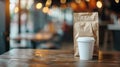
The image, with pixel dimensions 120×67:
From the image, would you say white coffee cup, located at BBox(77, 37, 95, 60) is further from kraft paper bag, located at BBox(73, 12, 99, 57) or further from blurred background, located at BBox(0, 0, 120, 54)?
blurred background, located at BBox(0, 0, 120, 54)

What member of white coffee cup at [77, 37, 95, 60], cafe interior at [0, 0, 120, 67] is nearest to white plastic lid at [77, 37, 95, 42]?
white coffee cup at [77, 37, 95, 60]

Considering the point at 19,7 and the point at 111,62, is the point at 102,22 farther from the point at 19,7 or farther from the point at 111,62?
the point at 111,62

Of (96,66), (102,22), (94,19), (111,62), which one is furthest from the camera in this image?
(102,22)

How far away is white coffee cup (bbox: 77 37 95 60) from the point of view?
60.5 inches

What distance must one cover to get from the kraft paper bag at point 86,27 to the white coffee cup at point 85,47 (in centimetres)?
8

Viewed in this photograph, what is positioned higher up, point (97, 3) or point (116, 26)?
point (97, 3)

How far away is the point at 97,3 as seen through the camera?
3982 mm

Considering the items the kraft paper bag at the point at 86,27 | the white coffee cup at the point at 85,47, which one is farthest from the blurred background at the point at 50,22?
the white coffee cup at the point at 85,47

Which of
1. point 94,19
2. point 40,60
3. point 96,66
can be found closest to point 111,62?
point 96,66

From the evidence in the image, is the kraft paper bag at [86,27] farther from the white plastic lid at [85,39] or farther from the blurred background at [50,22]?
the blurred background at [50,22]

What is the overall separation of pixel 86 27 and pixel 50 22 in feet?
7.60

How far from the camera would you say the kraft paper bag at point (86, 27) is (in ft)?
5.45

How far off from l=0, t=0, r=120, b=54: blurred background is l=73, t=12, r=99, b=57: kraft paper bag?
2240 mm

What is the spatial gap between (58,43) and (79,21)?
231cm
